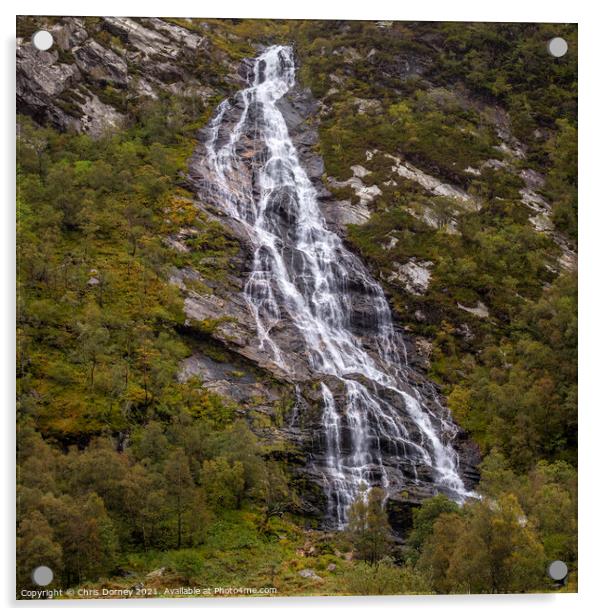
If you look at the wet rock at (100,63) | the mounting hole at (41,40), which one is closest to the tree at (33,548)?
the mounting hole at (41,40)

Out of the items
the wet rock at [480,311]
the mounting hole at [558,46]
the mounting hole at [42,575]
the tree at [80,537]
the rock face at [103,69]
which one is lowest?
the mounting hole at [42,575]

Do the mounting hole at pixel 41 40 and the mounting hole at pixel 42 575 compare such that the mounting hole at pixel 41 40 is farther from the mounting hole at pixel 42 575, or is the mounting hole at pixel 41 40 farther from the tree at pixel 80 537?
the mounting hole at pixel 42 575

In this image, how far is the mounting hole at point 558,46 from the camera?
16.0 m

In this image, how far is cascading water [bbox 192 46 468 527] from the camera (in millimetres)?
18172

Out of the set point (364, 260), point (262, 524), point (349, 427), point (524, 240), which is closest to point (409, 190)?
point (364, 260)

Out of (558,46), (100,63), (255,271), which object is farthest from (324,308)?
(100,63)

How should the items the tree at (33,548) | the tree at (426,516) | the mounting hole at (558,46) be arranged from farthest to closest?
1. the mounting hole at (558,46)
2. the tree at (426,516)
3. the tree at (33,548)

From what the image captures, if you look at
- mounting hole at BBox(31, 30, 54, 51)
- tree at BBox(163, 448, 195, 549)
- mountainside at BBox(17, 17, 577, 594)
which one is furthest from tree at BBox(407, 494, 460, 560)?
mounting hole at BBox(31, 30, 54, 51)

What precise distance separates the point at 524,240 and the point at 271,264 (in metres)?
6.40

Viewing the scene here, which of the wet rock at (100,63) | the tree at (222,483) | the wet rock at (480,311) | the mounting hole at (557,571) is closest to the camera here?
the mounting hole at (557,571)

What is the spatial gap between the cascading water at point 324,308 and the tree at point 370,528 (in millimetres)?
521

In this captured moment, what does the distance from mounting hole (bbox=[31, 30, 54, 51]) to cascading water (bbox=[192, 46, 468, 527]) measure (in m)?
7.85

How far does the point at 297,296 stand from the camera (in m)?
21.7

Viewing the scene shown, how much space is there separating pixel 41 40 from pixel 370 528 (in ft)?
36.1
